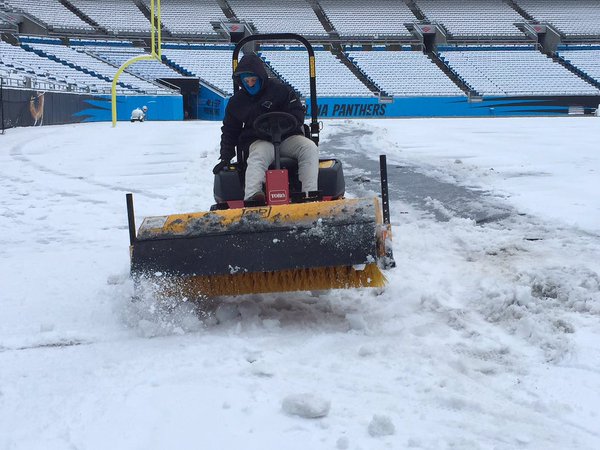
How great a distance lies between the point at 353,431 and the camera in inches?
84.3

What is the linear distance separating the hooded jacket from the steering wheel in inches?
4.8

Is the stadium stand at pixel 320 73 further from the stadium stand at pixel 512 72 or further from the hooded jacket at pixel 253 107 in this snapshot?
the hooded jacket at pixel 253 107

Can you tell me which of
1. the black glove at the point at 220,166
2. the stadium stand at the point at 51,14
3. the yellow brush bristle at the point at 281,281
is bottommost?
the yellow brush bristle at the point at 281,281

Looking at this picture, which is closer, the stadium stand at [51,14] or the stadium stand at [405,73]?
the stadium stand at [405,73]

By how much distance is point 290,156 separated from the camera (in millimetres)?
4355

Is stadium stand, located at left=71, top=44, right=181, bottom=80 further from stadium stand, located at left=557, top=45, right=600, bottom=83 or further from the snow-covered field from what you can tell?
the snow-covered field

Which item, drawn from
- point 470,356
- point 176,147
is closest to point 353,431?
point 470,356

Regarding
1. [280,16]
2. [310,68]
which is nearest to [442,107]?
[280,16]

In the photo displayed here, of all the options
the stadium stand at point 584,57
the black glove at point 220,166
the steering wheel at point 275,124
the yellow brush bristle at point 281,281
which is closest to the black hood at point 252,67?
the steering wheel at point 275,124

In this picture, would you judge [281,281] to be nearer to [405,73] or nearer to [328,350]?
[328,350]

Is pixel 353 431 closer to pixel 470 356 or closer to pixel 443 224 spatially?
pixel 470 356

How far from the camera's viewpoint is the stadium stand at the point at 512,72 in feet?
109

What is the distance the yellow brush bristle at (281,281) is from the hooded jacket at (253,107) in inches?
50.6

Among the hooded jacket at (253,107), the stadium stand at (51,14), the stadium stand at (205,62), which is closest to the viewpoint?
the hooded jacket at (253,107)
